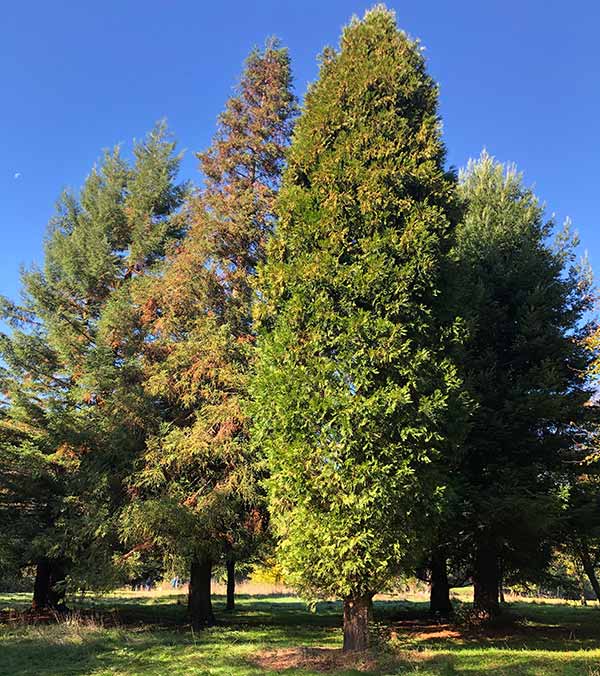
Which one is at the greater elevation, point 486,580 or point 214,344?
point 214,344

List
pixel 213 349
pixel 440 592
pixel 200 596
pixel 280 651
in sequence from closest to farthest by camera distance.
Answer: pixel 280 651
pixel 213 349
pixel 200 596
pixel 440 592

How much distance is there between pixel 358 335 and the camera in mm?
8016

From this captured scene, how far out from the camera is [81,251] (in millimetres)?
17328

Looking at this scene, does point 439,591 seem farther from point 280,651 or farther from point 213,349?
point 213,349

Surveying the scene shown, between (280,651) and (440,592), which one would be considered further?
(440,592)

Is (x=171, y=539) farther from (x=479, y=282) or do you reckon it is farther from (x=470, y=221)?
(x=470, y=221)

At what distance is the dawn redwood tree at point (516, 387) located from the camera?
1172cm

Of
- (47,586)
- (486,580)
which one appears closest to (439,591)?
(486,580)

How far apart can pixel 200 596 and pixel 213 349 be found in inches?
254

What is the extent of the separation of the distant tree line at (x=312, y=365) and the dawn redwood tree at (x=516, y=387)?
2.5 inches

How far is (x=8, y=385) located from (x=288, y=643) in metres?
12.4

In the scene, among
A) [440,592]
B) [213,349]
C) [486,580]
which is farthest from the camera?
[440,592]

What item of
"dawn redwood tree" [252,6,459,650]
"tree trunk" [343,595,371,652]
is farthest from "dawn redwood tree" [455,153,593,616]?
"tree trunk" [343,595,371,652]

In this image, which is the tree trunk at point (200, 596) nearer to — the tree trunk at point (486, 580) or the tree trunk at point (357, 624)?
the tree trunk at point (357, 624)
